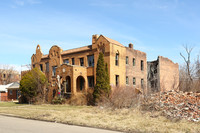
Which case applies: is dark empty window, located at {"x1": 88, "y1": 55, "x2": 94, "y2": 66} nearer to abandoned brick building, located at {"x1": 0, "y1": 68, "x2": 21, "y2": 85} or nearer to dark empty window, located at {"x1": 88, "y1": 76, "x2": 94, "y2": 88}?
dark empty window, located at {"x1": 88, "y1": 76, "x2": 94, "y2": 88}

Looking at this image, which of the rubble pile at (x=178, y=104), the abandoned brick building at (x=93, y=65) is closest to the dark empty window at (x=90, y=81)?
the abandoned brick building at (x=93, y=65)

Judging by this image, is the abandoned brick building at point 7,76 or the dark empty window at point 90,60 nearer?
the dark empty window at point 90,60

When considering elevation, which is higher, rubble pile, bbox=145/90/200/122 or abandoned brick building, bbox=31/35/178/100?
abandoned brick building, bbox=31/35/178/100

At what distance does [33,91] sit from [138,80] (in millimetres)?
15664

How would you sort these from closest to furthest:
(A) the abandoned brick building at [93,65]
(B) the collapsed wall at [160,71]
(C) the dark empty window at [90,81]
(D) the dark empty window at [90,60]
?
(A) the abandoned brick building at [93,65]
(C) the dark empty window at [90,81]
(D) the dark empty window at [90,60]
(B) the collapsed wall at [160,71]

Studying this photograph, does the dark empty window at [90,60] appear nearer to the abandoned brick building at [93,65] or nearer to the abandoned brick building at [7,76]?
the abandoned brick building at [93,65]

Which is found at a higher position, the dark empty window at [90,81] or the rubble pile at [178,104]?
the dark empty window at [90,81]

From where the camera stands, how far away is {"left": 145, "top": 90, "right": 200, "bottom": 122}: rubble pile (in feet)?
40.8

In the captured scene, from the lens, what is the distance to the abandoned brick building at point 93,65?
2848cm

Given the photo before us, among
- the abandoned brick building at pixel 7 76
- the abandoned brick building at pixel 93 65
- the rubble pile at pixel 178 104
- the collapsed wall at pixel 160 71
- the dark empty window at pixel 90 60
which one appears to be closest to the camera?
the rubble pile at pixel 178 104

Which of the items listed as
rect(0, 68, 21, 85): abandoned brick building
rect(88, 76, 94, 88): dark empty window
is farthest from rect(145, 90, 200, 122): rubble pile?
rect(0, 68, 21, 85): abandoned brick building

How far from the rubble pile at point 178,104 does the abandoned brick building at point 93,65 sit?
426 inches

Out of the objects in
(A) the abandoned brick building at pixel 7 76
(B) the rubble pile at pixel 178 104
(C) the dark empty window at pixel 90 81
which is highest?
(A) the abandoned brick building at pixel 7 76

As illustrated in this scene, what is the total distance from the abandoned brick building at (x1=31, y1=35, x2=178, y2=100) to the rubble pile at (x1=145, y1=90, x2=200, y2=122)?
35.5 feet
